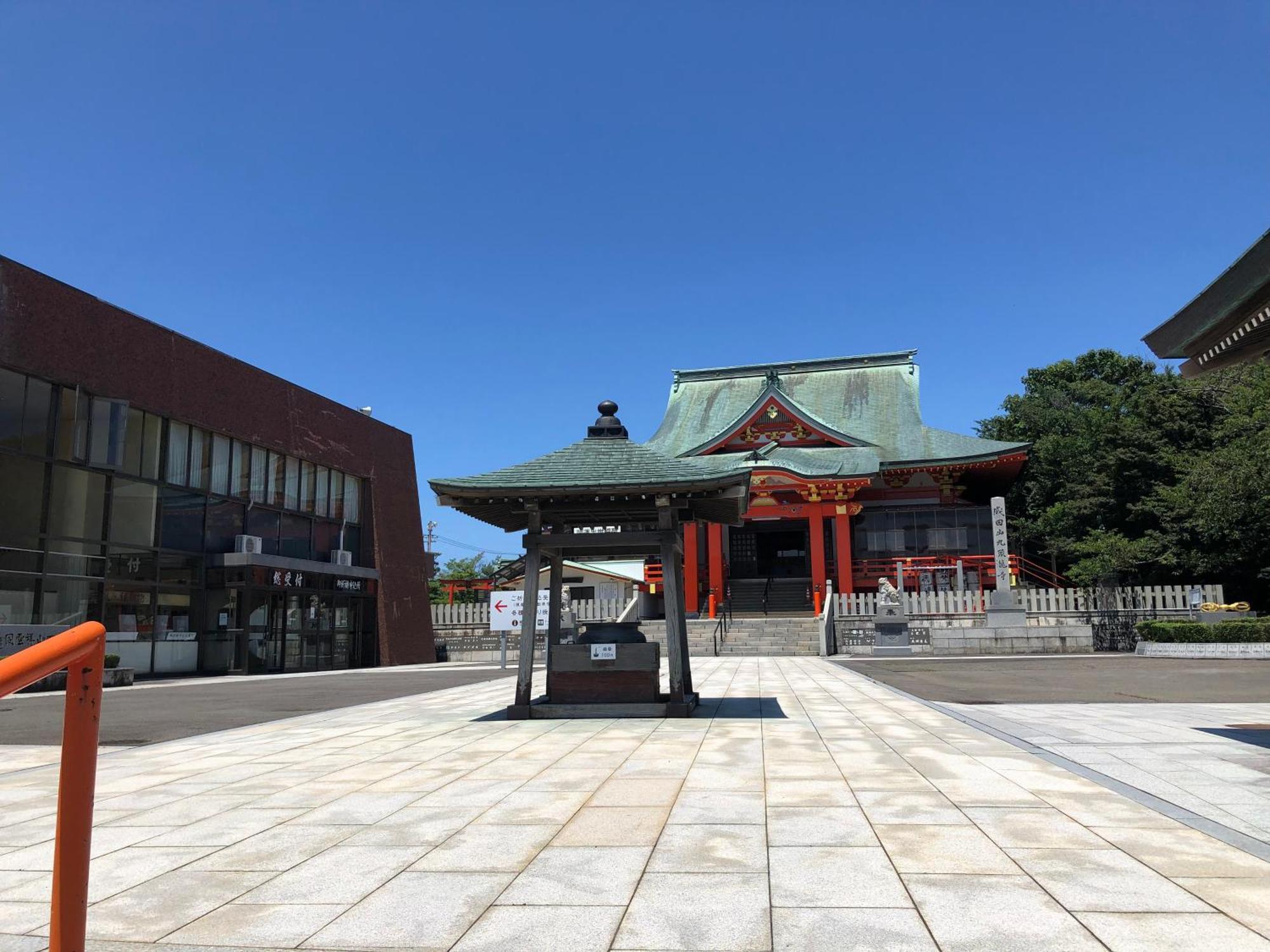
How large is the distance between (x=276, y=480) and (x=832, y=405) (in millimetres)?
23699

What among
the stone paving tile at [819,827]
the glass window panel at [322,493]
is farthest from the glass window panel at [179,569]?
the stone paving tile at [819,827]

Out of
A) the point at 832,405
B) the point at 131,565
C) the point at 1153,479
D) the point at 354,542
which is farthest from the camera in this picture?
the point at 832,405

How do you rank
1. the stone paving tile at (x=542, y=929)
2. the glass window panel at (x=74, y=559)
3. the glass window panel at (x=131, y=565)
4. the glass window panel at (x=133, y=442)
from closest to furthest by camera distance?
the stone paving tile at (x=542, y=929) < the glass window panel at (x=74, y=559) < the glass window panel at (x=131, y=565) < the glass window panel at (x=133, y=442)

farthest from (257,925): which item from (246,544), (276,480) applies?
(276,480)

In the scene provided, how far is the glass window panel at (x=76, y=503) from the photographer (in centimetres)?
1889

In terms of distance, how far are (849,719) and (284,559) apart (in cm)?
1851

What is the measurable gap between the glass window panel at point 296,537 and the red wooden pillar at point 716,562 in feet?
44.8

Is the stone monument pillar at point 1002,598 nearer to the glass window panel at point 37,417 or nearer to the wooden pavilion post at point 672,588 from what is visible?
the wooden pavilion post at point 672,588

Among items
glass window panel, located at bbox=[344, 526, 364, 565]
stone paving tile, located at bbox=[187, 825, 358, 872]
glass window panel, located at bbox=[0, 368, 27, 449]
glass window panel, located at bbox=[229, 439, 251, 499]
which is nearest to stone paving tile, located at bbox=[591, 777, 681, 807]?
stone paving tile, located at bbox=[187, 825, 358, 872]

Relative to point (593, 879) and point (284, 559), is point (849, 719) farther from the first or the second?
point (284, 559)

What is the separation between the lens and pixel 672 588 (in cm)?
1062

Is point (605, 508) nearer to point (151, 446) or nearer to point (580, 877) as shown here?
point (580, 877)

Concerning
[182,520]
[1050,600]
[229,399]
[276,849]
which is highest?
[229,399]

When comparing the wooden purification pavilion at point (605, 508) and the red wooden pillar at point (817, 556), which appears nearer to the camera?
the wooden purification pavilion at point (605, 508)
